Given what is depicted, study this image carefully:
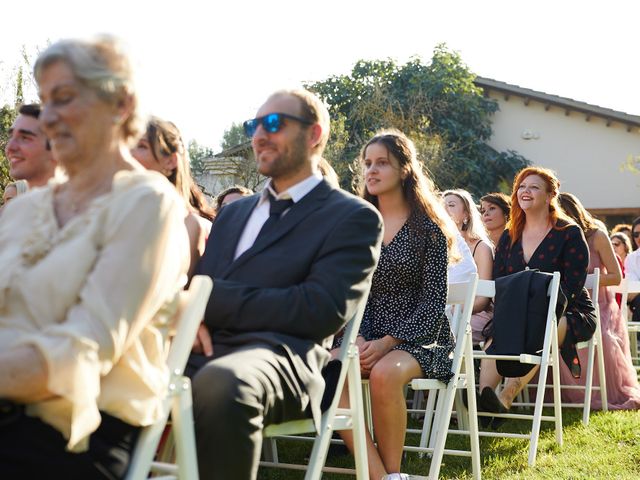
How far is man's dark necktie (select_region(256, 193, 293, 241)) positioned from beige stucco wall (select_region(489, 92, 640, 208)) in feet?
89.7

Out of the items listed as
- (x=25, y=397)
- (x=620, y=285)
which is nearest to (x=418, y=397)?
(x=620, y=285)

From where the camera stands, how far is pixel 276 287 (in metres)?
3.75

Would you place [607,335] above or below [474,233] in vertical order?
below

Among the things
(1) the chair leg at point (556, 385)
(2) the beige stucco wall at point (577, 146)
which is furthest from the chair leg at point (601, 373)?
(2) the beige stucco wall at point (577, 146)

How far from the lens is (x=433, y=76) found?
94.5 ft

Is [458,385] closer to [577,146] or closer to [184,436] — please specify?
[184,436]

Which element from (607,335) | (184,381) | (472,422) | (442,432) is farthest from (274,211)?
(607,335)

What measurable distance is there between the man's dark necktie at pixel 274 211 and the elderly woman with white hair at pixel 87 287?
117 cm

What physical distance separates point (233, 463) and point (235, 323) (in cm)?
68

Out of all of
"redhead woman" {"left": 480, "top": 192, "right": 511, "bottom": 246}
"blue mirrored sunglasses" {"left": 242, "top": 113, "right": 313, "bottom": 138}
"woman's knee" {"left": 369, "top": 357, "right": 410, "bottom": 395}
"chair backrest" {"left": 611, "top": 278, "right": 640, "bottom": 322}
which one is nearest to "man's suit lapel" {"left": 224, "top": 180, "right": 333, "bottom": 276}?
"blue mirrored sunglasses" {"left": 242, "top": 113, "right": 313, "bottom": 138}

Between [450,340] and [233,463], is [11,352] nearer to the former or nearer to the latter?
[233,463]

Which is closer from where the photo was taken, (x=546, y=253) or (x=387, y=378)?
(x=387, y=378)

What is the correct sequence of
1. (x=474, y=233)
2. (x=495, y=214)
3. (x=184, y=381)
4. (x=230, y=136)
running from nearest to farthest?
1. (x=184, y=381)
2. (x=474, y=233)
3. (x=495, y=214)
4. (x=230, y=136)

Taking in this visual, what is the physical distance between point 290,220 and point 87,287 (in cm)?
149
